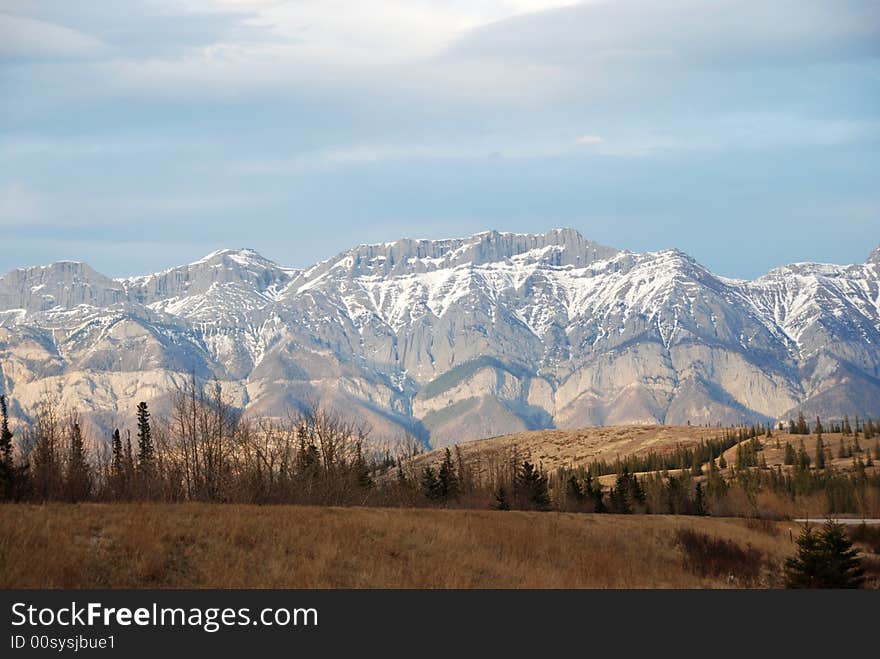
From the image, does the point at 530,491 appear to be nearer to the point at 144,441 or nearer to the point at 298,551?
the point at 144,441

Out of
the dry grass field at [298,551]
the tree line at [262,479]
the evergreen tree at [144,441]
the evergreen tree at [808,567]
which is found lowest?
the evergreen tree at [808,567]

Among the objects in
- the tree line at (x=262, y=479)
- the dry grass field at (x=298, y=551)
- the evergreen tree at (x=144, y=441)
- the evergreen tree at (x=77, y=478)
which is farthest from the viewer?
the evergreen tree at (x=144, y=441)

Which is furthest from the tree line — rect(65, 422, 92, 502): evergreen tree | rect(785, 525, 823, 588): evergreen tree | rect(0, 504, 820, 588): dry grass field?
rect(785, 525, 823, 588): evergreen tree

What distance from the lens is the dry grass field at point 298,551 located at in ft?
86.7

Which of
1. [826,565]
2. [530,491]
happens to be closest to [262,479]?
[530,491]

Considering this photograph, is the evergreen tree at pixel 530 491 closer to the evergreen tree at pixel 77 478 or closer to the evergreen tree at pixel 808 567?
the evergreen tree at pixel 77 478

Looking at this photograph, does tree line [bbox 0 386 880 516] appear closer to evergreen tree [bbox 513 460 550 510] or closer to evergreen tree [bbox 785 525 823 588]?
evergreen tree [bbox 513 460 550 510]

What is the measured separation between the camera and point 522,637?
72.2ft

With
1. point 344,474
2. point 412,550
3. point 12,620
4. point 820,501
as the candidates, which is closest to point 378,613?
point 12,620

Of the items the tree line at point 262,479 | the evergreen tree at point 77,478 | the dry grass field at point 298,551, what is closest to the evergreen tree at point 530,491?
the tree line at point 262,479

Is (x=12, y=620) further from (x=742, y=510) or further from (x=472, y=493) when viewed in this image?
(x=742, y=510)

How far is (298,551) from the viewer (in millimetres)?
30453

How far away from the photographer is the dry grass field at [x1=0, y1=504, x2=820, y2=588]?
26.4 meters

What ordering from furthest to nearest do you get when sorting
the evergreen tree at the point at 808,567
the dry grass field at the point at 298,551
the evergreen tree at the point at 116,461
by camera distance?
the evergreen tree at the point at 116,461 < the evergreen tree at the point at 808,567 < the dry grass field at the point at 298,551
